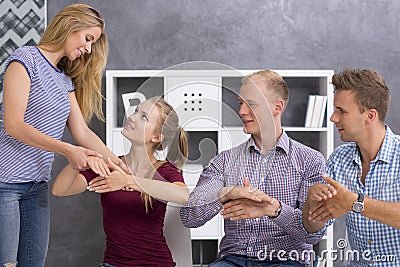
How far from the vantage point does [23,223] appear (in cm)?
228

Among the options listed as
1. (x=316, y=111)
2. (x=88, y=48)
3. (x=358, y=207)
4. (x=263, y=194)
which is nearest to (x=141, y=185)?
(x=263, y=194)

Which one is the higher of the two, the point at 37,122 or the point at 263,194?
the point at 37,122

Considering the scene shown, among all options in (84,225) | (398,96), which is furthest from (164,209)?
(398,96)

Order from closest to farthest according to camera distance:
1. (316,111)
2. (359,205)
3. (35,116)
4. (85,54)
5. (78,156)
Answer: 1. (359,205)
2. (78,156)
3. (35,116)
4. (85,54)
5. (316,111)

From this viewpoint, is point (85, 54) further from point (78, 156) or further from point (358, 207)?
point (358, 207)

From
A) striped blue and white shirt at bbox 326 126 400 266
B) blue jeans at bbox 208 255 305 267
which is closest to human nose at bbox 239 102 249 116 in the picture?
striped blue and white shirt at bbox 326 126 400 266

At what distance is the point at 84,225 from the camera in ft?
12.5

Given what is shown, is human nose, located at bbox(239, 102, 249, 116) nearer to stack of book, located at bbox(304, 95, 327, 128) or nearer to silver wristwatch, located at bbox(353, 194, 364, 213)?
silver wristwatch, located at bbox(353, 194, 364, 213)

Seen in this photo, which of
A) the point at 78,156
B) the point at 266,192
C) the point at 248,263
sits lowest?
the point at 248,263

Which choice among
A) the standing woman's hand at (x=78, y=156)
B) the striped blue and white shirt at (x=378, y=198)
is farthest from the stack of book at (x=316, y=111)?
the standing woman's hand at (x=78, y=156)

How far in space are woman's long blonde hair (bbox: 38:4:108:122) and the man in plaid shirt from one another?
0.58 metres

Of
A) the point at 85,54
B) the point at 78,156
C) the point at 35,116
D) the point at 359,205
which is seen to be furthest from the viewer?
the point at 85,54

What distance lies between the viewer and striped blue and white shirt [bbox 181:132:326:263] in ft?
7.13

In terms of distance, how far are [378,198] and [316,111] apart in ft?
5.01
